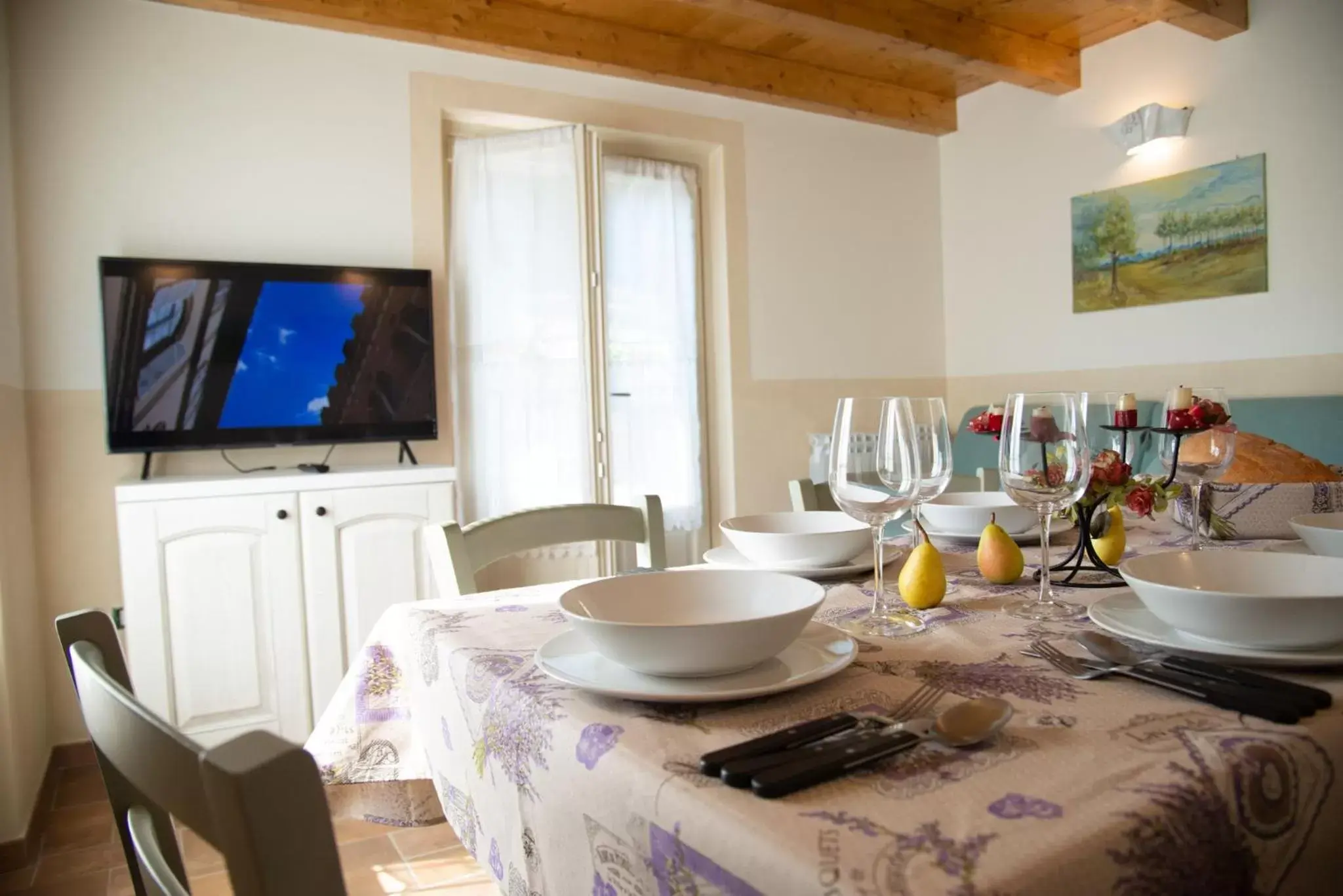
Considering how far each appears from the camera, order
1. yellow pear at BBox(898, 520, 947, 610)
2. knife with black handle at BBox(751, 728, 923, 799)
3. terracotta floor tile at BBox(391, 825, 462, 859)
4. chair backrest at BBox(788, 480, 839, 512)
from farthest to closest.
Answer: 1. terracotta floor tile at BBox(391, 825, 462, 859)
2. chair backrest at BBox(788, 480, 839, 512)
3. yellow pear at BBox(898, 520, 947, 610)
4. knife with black handle at BBox(751, 728, 923, 799)

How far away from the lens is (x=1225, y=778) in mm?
515

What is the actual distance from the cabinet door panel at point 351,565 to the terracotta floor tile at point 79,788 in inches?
24.2

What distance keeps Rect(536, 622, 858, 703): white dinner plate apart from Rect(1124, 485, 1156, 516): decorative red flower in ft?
1.70

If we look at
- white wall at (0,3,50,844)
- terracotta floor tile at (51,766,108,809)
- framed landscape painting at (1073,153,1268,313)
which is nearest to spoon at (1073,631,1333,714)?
white wall at (0,3,50,844)

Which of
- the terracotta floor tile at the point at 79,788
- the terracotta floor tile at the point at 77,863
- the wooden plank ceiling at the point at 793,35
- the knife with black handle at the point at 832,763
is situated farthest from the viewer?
the wooden plank ceiling at the point at 793,35

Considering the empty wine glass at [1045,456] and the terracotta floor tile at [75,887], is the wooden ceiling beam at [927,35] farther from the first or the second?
the terracotta floor tile at [75,887]

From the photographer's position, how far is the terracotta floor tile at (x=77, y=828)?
2.24 meters

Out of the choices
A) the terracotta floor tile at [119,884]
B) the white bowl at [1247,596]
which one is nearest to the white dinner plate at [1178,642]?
the white bowl at [1247,596]

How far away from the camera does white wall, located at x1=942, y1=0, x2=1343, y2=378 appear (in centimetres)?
346

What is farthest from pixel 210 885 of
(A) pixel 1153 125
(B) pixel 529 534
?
(A) pixel 1153 125

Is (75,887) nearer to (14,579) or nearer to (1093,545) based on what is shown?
(14,579)

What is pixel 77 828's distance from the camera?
2.34 metres

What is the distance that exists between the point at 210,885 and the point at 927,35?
388 centimetres

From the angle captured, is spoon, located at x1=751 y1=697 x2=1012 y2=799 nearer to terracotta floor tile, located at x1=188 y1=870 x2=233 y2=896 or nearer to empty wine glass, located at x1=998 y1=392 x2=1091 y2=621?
empty wine glass, located at x1=998 y1=392 x2=1091 y2=621
